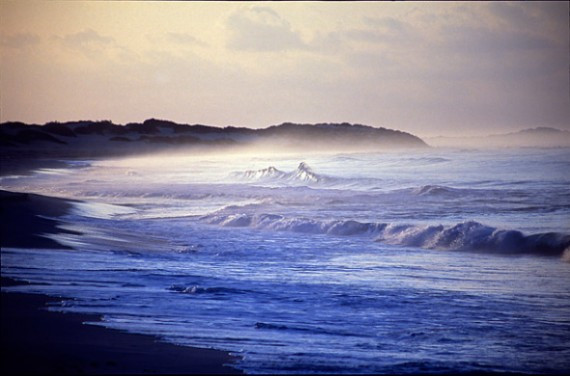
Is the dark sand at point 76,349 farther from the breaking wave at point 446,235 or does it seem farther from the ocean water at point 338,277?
the breaking wave at point 446,235

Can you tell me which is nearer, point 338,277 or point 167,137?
point 338,277

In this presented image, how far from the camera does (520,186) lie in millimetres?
14641

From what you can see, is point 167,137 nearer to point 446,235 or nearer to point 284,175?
point 284,175

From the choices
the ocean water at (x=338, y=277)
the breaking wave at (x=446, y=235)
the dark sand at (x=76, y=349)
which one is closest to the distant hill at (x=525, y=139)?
the ocean water at (x=338, y=277)

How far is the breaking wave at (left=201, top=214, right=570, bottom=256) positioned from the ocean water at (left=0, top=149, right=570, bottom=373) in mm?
25

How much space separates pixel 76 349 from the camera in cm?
346

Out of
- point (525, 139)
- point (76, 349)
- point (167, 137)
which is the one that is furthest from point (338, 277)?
point (167, 137)

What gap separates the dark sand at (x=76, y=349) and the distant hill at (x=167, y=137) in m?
22.5

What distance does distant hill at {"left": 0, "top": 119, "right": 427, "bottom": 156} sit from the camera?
30016 mm

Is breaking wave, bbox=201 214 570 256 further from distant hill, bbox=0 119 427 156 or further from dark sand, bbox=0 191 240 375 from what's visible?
distant hill, bbox=0 119 427 156

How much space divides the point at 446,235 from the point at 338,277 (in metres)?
3.18

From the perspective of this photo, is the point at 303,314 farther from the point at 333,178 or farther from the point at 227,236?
the point at 333,178

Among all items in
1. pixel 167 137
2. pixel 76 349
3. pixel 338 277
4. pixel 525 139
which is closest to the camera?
pixel 76 349

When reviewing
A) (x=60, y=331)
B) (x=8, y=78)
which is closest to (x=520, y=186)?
(x=8, y=78)
